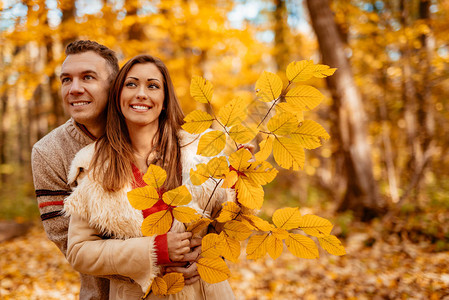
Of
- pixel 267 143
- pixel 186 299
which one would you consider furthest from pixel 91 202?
pixel 267 143

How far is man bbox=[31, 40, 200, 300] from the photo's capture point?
4.99ft

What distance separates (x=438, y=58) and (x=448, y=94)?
3059 mm

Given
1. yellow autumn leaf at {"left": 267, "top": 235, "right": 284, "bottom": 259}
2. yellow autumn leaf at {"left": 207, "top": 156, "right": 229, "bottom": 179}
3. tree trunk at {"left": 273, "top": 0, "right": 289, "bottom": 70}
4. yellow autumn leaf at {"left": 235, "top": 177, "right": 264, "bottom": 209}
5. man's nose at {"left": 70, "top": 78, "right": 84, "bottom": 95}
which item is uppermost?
tree trunk at {"left": 273, "top": 0, "right": 289, "bottom": 70}

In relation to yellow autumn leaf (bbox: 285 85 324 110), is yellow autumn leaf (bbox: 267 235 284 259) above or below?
below

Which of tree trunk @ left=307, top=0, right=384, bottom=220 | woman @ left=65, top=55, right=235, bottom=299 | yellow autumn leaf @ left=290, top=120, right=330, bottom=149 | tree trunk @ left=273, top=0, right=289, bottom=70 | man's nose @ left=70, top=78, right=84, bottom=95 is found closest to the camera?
yellow autumn leaf @ left=290, top=120, right=330, bottom=149

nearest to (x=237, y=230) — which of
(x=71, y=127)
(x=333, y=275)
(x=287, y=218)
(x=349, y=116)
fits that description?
(x=287, y=218)

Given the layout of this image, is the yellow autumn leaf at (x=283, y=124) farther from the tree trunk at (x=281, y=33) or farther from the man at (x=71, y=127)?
the tree trunk at (x=281, y=33)

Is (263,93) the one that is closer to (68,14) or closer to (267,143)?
(267,143)

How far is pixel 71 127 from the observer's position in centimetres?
168

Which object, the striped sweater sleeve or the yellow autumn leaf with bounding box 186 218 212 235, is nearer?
the yellow autumn leaf with bounding box 186 218 212 235

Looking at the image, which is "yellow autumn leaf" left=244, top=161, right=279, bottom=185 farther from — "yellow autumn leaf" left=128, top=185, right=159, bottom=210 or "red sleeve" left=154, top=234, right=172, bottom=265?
"red sleeve" left=154, top=234, right=172, bottom=265

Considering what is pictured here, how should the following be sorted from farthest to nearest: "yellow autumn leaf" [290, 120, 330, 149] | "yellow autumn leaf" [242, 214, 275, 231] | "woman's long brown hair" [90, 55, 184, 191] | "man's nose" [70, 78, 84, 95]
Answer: "man's nose" [70, 78, 84, 95], "woman's long brown hair" [90, 55, 184, 191], "yellow autumn leaf" [242, 214, 275, 231], "yellow autumn leaf" [290, 120, 330, 149]

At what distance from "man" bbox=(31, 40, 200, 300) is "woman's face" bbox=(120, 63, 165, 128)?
284 millimetres

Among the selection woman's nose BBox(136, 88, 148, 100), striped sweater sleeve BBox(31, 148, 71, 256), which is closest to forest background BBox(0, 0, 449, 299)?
striped sweater sleeve BBox(31, 148, 71, 256)
